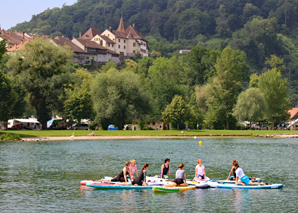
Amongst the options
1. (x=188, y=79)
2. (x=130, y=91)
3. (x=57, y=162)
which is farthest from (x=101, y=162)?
Result: (x=188, y=79)

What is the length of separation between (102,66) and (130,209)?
155996mm

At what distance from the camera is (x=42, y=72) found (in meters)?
94.9

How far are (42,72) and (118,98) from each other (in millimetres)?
18610

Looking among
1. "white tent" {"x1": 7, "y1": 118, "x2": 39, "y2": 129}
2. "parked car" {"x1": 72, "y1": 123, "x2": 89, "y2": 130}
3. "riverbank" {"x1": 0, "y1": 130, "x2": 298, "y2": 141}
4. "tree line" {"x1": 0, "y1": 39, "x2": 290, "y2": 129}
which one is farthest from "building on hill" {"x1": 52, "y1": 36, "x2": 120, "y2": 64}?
"riverbank" {"x1": 0, "y1": 130, "x2": 298, "y2": 141}

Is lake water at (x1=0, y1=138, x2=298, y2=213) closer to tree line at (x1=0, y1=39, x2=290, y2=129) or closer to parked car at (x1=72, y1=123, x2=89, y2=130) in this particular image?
tree line at (x1=0, y1=39, x2=290, y2=129)

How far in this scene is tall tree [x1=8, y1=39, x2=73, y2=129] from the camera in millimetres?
93625

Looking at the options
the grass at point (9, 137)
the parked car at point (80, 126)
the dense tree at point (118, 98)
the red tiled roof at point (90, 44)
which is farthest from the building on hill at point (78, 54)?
the grass at point (9, 137)

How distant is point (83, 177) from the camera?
3434 centimetres

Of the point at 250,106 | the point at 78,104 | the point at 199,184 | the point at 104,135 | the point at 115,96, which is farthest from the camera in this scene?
the point at 250,106

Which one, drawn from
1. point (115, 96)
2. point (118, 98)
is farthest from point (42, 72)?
point (118, 98)

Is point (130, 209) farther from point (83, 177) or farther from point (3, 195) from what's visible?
point (83, 177)

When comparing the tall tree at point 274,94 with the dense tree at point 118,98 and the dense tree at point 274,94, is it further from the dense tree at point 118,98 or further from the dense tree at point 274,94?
the dense tree at point 118,98

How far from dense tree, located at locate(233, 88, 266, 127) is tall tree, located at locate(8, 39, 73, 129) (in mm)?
44553

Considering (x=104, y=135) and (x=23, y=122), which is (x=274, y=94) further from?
(x=23, y=122)
